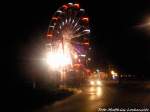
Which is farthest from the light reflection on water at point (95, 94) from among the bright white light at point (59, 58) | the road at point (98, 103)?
the bright white light at point (59, 58)

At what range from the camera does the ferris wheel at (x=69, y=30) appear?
4953 centimetres

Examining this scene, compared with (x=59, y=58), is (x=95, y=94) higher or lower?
lower

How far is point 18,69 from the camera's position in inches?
2421

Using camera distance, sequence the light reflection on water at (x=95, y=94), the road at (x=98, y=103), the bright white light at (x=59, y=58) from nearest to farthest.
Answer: the road at (x=98, y=103) → the light reflection on water at (x=95, y=94) → the bright white light at (x=59, y=58)

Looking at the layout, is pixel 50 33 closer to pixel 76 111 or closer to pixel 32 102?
pixel 32 102

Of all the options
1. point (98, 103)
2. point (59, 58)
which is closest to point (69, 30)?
point (59, 58)

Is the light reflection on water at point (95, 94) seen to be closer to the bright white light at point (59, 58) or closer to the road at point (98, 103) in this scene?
the road at point (98, 103)

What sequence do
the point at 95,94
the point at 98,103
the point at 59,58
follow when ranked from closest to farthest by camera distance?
the point at 98,103, the point at 95,94, the point at 59,58

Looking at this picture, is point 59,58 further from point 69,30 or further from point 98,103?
point 98,103

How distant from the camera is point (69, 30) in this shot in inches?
1986

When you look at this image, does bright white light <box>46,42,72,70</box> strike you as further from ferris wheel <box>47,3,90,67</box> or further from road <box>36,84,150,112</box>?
road <box>36,84,150,112</box>

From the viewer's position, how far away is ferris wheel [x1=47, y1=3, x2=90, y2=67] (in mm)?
49531

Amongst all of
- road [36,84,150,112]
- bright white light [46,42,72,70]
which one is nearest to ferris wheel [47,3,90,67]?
bright white light [46,42,72,70]

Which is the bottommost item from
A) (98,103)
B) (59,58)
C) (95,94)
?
(98,103)
